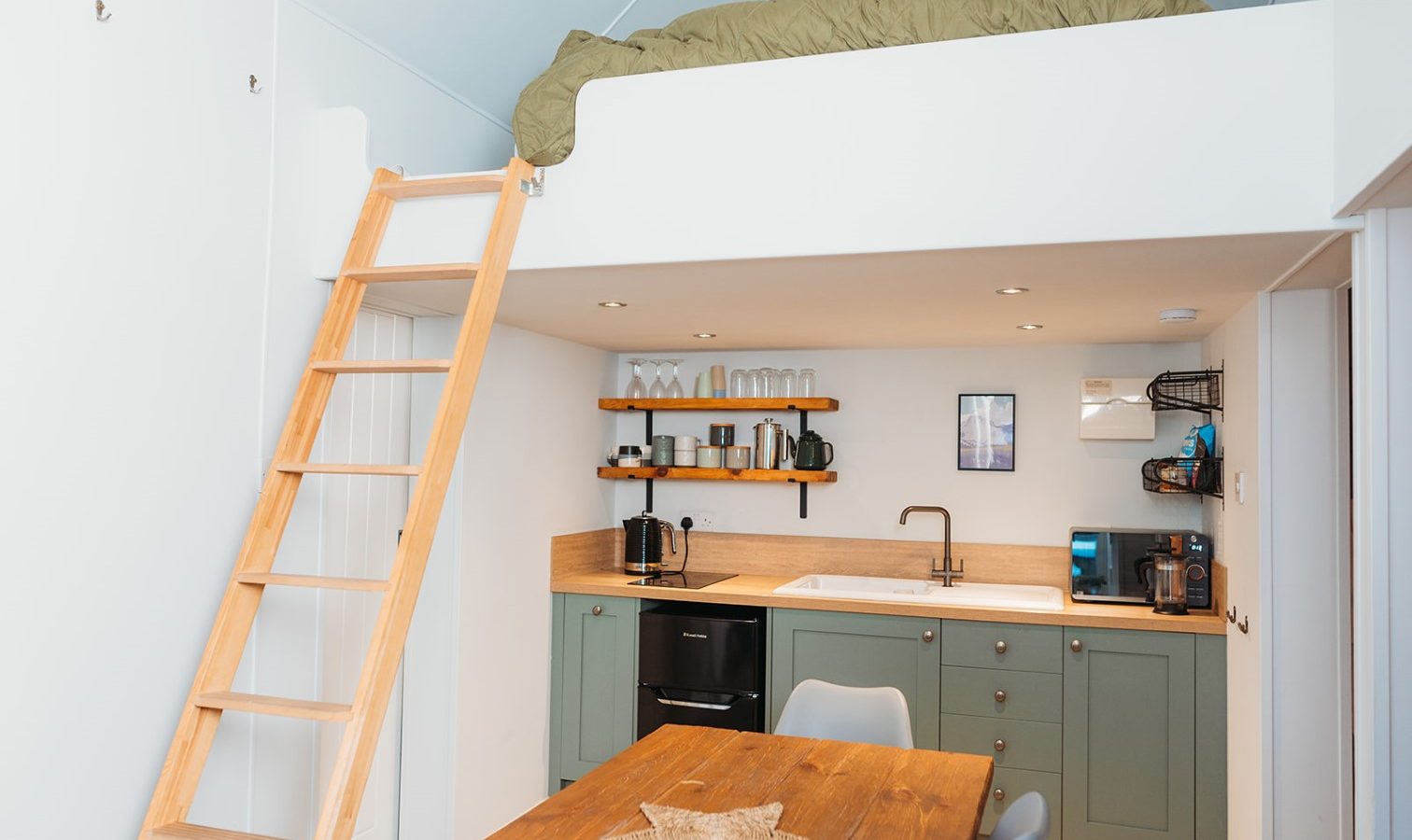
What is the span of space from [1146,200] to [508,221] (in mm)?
1599

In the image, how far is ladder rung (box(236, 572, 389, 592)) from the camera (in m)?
2.29

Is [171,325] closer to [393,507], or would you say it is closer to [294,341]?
[294,341]

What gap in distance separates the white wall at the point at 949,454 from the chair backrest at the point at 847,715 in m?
1.66

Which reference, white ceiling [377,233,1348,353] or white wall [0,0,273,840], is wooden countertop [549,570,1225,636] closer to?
white ceiling [377,233,1348,353]

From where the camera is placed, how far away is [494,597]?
385 centimetres

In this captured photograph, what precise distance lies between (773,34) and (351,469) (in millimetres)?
1576

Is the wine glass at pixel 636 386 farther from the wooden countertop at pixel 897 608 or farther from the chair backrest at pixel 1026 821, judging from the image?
the chair backrest at pixel 1026 821

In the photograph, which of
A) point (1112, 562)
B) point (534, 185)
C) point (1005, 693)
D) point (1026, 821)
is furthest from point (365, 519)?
point (1112, 562)

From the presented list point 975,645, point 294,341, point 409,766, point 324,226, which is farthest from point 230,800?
point 975,645

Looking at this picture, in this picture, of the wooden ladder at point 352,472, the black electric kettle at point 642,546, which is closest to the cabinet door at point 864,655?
the black electric kettle at point 642,546

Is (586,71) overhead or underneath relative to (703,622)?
overhead

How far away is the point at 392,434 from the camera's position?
3535 millimetres

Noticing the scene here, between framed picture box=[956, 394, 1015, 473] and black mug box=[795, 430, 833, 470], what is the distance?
1.92ft

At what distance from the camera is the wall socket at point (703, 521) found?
486 cm
